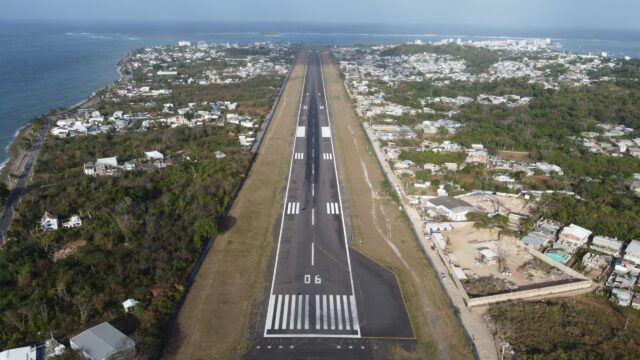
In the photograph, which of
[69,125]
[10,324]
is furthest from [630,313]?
[69,125]

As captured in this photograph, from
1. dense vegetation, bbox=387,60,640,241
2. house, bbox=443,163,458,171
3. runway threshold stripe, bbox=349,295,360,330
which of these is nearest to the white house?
dense vegetation, bbox=387,60,640,241

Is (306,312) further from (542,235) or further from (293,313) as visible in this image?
(542,235)

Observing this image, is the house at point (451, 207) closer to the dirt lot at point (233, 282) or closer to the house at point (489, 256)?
the house at point (489, 256)

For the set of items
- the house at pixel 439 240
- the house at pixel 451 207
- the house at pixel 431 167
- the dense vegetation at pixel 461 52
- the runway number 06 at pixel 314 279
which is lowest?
the runway number 06 at pixel 314 279

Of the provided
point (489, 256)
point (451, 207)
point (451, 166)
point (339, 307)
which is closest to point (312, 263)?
point (339, 307)

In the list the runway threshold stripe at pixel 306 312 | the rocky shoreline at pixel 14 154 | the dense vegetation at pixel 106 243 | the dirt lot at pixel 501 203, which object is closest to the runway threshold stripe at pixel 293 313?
the runway threshold stripe at pixel 306 312
